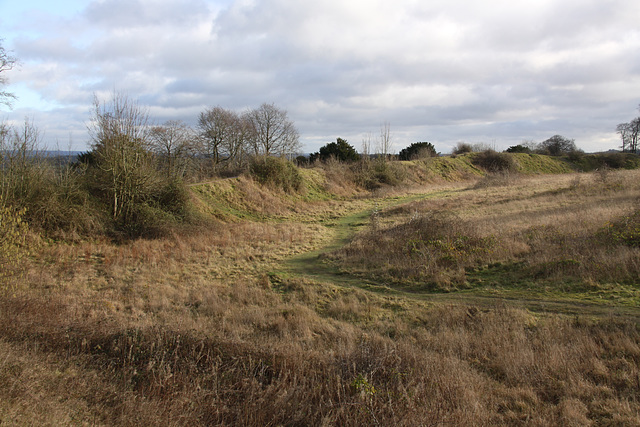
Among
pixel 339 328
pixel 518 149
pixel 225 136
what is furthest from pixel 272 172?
pixel 518 149

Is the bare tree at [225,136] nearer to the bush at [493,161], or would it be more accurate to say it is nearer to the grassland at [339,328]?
the grassland at [339,328]

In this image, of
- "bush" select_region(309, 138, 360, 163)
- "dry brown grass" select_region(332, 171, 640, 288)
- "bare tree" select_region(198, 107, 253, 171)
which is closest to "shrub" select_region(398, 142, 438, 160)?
"bush" select_region(309, 138, 360, 163)

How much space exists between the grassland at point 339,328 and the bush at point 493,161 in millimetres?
34536

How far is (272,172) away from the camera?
26.1m

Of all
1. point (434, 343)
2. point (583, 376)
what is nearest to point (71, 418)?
point (434, 343)

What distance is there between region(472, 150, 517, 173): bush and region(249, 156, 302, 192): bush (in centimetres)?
3078

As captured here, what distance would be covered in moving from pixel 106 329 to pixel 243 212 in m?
15.5

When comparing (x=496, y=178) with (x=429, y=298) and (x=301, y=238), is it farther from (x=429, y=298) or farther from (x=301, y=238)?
(x=429, y=298)

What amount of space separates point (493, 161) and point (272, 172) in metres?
34.3

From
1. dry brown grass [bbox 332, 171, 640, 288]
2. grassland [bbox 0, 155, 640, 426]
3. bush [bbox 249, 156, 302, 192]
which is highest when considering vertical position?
bush [bbox 249, 156, 302, 192]

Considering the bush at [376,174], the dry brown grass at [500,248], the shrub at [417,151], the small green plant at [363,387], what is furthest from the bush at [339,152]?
the small green plant at [363,387]

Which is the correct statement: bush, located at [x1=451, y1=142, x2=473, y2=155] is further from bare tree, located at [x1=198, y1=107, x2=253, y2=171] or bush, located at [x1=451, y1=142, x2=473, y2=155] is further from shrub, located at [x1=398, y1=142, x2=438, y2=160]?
bare tree, located at [x1=198, y1=107, x2=253, y2=171]

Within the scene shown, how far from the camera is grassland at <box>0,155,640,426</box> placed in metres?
3.96

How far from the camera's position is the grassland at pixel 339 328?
13.0 feet
